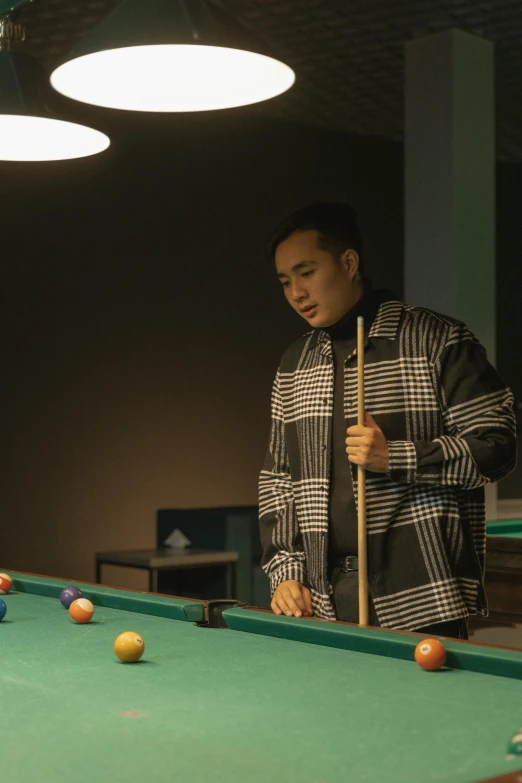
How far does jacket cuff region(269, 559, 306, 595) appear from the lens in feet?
8.34

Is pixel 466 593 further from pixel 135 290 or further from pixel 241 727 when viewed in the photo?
pixel 135 290

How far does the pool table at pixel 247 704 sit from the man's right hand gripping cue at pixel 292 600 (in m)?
0.14

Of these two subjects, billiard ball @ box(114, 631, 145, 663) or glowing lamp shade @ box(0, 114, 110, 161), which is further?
glowing lamp shade @ box(0, 114, 110, 161)

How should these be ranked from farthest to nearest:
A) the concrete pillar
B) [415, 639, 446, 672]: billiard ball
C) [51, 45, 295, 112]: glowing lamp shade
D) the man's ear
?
the concrete pillar, the man's ear, [51, 45, 295, 112]: glowing lamp shade, [415, 639, 446, 672]: billiard ball

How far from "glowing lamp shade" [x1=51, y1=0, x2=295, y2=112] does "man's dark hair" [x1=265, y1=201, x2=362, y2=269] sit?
1.41 feet

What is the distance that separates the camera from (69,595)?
2408mm

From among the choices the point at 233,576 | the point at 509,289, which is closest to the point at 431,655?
the point at 233,576

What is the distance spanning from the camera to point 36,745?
1370 mm

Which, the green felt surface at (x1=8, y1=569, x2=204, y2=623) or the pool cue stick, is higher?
the pool cue stick

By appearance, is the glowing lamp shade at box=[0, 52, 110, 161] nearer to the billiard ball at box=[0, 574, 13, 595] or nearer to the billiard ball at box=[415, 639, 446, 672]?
the billiard ball at box=[0, 574, 13, 595]

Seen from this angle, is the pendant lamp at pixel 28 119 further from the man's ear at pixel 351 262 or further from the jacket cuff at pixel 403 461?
the jacket cuff at pixel 403 461

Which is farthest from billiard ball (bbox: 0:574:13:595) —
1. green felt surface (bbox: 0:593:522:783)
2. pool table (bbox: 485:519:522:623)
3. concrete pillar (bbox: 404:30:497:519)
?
concrete pillar (bbox: 404:30:497:519)

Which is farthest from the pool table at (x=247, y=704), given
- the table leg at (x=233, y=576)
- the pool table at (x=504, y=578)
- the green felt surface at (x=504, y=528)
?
the table leg at (x=233, y=576)

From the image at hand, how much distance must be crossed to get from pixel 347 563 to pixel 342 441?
278mm
